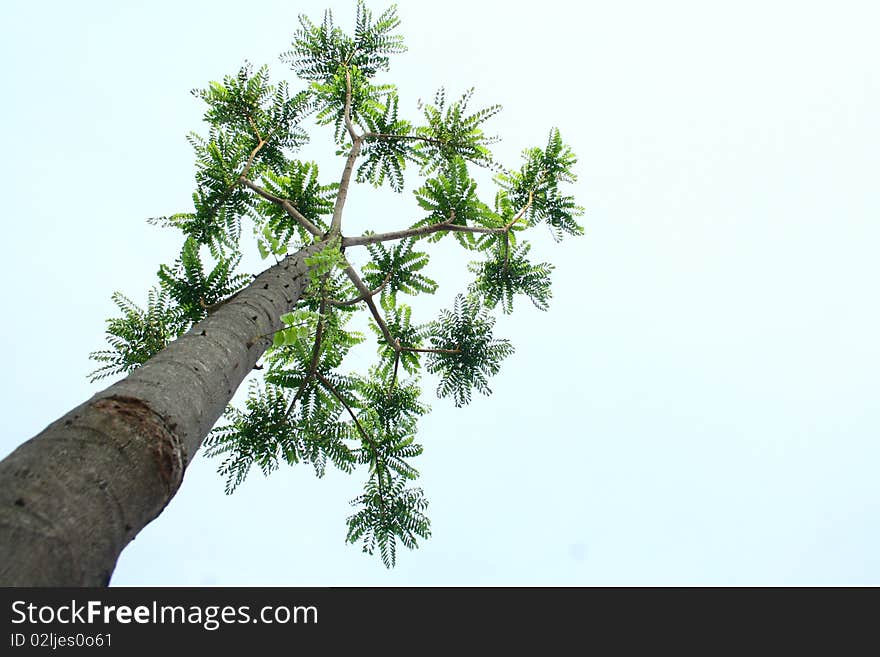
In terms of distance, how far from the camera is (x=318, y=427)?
5492mm

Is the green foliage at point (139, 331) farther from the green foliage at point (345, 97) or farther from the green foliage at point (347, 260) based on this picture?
the green foliage at point (345, 97)

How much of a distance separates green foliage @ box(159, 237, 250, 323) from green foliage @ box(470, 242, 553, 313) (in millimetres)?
3372

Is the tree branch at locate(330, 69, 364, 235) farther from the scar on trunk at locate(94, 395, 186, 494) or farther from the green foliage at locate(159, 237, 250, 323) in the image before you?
the scar on trunk at locate(94, 395, 186, 494)

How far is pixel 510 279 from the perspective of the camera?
6836mm

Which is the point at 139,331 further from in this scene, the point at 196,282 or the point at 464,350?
the point at 464,350

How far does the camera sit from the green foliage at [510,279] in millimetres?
6742

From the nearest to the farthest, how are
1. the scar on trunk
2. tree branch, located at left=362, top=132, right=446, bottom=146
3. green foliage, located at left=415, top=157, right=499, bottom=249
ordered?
the scar on trunk → green foliage, located at left=415, top=157, right=499, bottom=249 → tree branch, located at left=362, top=132, right=446, bottom=146

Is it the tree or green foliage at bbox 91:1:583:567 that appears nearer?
the tree

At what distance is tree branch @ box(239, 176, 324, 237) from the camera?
5.26m

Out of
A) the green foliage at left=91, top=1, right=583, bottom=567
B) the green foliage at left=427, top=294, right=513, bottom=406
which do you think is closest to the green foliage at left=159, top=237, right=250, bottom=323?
the green foliage at left=91, top=1, right=583, bottom=567

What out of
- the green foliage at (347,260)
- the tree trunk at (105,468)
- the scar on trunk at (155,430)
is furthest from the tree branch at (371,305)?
the scar on trunk at (155,430)

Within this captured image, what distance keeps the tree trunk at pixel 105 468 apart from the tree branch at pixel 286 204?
8.62 ft
